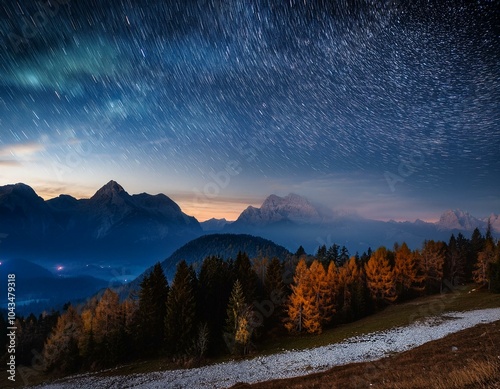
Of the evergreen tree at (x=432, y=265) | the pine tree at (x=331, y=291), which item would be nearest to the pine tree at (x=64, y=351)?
the pine tree at (x=331, y=291)

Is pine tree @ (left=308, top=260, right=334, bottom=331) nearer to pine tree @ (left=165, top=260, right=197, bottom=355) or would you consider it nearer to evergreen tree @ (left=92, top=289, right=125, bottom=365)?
pine tree @ (left=165, top=260, right=197, bottom=355)

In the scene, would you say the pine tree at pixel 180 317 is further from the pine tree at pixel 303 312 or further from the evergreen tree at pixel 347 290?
the evergreen tree at pixel 347 290

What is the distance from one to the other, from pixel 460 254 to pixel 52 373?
99448mm

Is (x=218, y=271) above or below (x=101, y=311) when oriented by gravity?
above

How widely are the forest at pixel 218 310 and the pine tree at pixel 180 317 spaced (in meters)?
0.15

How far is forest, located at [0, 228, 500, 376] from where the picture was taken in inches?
1971

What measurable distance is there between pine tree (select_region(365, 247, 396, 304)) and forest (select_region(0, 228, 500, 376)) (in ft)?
0.69

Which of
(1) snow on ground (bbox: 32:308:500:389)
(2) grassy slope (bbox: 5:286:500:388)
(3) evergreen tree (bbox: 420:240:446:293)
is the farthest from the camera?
(3) evergreen tree (bbox: 420:240:446:293)

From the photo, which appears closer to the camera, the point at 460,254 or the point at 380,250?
the point at 380,250

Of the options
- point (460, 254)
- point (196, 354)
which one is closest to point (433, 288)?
point (460, 254)

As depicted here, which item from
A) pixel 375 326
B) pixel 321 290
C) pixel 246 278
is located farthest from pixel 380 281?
pixel 246 278

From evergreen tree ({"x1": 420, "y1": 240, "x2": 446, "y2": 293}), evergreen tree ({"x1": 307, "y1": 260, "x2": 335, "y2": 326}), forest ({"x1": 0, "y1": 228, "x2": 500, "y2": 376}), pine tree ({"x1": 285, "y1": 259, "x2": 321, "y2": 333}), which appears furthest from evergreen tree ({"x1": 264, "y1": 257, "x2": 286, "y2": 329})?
evergreen tree ({"x1": 420, "y1": 240, "x2": 446, "y2": 293})

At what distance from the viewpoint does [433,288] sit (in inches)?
3250

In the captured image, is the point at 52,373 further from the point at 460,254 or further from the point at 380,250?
the point at 460,254
